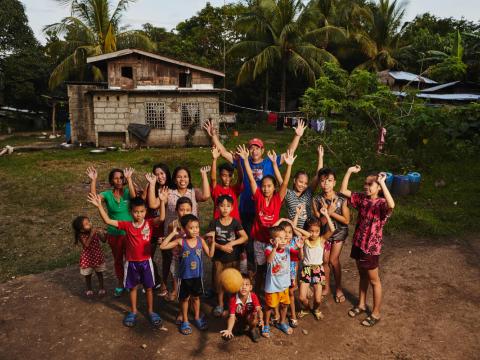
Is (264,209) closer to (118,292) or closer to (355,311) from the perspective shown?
(355,311)

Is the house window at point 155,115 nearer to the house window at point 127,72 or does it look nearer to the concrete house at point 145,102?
the concrete house at point 145,102

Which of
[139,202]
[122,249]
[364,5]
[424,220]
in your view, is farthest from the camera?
[364,5]

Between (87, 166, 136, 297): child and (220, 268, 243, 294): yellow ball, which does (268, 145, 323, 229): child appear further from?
(87, 166, 136, 297): child

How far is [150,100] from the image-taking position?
62.1 ft

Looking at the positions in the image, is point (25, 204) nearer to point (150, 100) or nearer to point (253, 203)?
point (253, 203)

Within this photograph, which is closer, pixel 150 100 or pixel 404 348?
pixel 404 348

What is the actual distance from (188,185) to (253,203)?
871 millimetres

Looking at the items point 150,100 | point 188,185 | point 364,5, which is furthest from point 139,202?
point 364,5

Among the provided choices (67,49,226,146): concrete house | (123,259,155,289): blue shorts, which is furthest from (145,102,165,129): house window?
(123,259,155,289): blue shorts

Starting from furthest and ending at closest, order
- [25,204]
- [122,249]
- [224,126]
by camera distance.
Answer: [224,126] → [25,204] → [122,249]

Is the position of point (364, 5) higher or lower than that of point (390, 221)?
higher

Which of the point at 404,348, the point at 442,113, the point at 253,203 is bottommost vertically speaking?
the point at 404,348

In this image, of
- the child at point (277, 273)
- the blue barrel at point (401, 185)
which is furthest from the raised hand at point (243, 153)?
the blue barrel at point (401, 185)

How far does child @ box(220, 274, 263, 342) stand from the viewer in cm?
394
